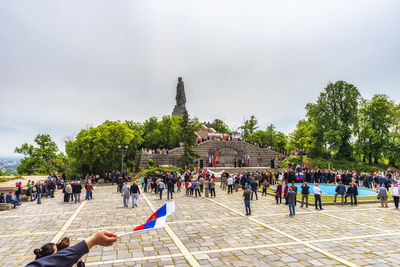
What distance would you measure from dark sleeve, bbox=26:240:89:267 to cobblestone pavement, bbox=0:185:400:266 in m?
5.27

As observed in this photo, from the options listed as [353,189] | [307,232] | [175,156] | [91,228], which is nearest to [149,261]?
[91,228]

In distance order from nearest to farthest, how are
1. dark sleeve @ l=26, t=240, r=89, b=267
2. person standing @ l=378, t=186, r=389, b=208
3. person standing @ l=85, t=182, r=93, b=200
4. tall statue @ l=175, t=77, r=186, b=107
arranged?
dark sleeve @ l=26, t=240, r=89, b=267, person standing @ l=378, t=186, r=389, b=208, person standing @ l=85, t=182, r=93, b=200, tall statue @ l=175, t=77, r=186, b=107

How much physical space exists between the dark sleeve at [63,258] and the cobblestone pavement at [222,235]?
5.27 m

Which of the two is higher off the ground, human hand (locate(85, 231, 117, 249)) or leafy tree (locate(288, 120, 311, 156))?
leafy tree (locate(288, 120, 311, 156))

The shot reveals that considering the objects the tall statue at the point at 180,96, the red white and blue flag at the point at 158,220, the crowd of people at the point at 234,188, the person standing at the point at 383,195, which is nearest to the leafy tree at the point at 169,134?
the tall statue at the point at 180,96

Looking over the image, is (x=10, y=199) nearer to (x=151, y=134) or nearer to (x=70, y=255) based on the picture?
(x=70, y=255)

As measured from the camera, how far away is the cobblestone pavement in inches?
283

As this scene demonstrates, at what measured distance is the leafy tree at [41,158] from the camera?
45938 mm

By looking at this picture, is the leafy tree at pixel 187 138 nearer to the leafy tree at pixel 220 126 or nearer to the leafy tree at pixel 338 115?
the leafy tree at pixel 338 115

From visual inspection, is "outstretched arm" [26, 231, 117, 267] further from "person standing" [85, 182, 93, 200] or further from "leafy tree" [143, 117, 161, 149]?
"leafy tree" [143, 117, 161, 149]

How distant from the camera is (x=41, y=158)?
158ft

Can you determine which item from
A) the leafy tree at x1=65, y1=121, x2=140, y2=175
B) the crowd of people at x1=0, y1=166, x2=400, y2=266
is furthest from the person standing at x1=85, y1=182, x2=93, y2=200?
the leafy tree at x1=65, y1=121, x2=140, y2=175

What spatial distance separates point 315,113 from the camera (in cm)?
4228

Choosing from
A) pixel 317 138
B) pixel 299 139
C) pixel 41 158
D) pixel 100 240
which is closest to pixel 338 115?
pixel 317 138
